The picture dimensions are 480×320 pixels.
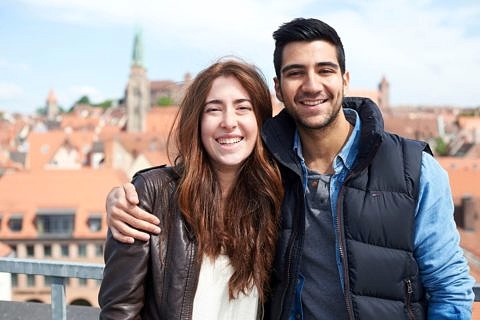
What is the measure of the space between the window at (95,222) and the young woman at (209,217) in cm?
2823

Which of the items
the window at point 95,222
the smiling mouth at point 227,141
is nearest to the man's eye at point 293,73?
the smiling mouth at point 227,141

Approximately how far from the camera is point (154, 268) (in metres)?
2.41

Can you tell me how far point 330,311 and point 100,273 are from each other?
3.99 feet

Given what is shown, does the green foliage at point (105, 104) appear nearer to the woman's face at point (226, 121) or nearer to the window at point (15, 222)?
the window at point (15, 222)

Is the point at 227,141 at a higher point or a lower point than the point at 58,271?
higher

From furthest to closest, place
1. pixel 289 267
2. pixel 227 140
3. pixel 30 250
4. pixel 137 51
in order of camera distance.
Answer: pixel 137 51, pixel 30 250, pixel 227 140, pixel 289 267

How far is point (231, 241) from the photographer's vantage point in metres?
2.58

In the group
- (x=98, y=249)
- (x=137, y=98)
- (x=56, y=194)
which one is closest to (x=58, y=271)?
(x=98, y=249)

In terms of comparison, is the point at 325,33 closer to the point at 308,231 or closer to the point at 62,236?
the point at 308,231

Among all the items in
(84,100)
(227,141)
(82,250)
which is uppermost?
(227,141)

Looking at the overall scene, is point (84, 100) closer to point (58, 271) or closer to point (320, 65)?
point (58, 271)

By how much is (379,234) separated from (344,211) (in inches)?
7.0

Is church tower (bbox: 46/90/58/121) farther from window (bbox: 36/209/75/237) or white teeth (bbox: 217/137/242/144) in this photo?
white teeth (bbox: 217/137/242/144)

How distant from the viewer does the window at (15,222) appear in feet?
97.7
